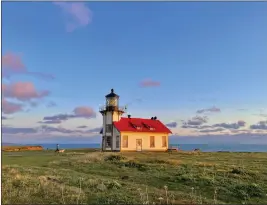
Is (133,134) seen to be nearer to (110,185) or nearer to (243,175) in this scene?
(243,175)

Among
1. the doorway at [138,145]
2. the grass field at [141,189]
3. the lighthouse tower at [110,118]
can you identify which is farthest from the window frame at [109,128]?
the grass field at [141,189]

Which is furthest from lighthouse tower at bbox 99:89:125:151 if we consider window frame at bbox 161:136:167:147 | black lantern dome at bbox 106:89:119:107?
window frame at bbox 161:136:167:147

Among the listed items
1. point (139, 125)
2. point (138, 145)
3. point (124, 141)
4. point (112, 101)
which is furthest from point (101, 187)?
point (139, 125)

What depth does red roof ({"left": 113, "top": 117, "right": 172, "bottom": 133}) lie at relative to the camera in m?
47.3

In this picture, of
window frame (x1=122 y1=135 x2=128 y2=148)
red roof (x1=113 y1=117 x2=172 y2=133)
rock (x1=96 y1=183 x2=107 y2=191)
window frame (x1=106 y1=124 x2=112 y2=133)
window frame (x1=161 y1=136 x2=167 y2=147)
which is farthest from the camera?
window frame (x1=161 y1=136 x2=167 y2=147)

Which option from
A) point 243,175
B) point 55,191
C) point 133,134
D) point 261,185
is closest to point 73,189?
point 55,191

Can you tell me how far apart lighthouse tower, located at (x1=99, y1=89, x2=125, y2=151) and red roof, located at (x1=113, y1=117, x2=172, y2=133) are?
3.46 ft

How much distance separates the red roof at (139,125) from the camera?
4728cm

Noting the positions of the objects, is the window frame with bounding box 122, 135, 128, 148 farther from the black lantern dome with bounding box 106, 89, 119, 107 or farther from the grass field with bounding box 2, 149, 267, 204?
the grass field with bounding box 2, 149, 267, 204

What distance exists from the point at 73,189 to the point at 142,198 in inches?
110

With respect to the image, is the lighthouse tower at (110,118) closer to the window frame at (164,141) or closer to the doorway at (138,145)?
the doorway at (138,145)

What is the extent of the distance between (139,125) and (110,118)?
461 centimetres

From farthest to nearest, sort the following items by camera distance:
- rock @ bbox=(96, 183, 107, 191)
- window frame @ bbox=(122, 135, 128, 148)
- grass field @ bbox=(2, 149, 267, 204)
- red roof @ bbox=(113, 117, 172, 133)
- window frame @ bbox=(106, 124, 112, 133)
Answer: window frame @ bbox=(106, 124, 112, 133), red roof @ bbox=(113, 117, 172, 133), window frame @ bbox=(122, 135, 128, 148), rock @ bbox=(96, 183, 107, 191), grass field @ bbox=(2, 149, 267, 204)

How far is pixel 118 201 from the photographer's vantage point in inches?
440
